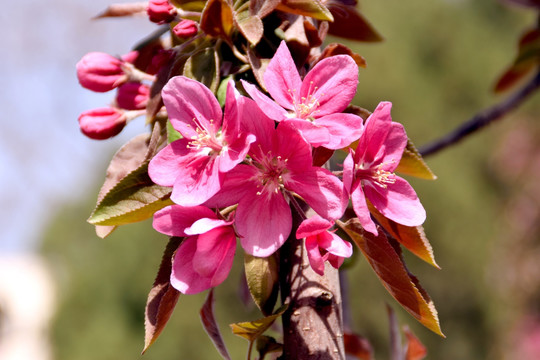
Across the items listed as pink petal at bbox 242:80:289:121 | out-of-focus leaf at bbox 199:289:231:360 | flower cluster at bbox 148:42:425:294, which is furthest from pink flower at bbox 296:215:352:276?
out-of-focus leaf at bbox 199:289:231:360

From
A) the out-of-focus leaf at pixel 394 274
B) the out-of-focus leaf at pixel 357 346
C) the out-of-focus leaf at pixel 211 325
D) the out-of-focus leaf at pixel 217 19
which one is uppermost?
the out-of-focus leaf at pixel 217 19

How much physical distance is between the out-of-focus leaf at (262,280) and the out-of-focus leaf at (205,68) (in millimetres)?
202

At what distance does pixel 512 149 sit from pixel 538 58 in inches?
274

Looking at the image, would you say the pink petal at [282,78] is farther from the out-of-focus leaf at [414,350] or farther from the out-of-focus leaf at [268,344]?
the out-of-focus leaf at [414,350]

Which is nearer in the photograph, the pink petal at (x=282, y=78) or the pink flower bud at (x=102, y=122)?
the pink petal at (x=282, y=78)

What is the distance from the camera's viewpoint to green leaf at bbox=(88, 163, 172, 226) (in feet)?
2.01

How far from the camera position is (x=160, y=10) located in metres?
0.71

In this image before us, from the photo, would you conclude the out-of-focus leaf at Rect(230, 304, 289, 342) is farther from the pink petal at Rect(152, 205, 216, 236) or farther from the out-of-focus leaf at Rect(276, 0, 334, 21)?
the out-of-focus leaf at Rect(276, 0, 334, 21)

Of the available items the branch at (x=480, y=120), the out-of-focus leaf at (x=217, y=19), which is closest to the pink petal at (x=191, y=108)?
the out-of-focus leaf at (x=217, y=19)

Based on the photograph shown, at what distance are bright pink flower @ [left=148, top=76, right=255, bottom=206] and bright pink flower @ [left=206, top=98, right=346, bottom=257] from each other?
18 millimetres

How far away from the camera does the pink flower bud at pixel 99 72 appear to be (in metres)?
0.76

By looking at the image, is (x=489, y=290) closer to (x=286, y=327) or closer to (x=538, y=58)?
(x=538, y=58)

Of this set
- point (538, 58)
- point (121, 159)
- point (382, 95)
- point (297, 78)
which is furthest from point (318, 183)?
point (382, 95)

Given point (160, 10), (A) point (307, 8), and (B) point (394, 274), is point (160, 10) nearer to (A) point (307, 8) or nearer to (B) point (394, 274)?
(A) point (307, 8)
